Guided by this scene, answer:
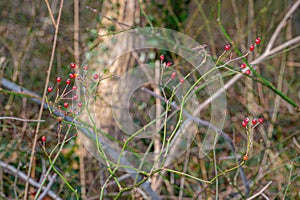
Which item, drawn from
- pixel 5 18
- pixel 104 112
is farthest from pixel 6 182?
pixel 5 18

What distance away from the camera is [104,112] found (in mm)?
3115

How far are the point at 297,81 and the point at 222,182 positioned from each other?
1.84 meters

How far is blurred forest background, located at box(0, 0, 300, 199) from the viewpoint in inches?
103

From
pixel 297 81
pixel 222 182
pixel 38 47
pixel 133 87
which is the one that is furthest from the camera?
pixel 297 81

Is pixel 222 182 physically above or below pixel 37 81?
below

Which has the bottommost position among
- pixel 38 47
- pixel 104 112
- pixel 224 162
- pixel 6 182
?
pixel 6 182

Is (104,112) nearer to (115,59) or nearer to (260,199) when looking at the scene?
(115,59)

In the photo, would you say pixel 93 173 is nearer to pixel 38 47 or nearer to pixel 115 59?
pixel 115 59

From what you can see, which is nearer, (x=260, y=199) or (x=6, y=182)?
(x=260, y=199)

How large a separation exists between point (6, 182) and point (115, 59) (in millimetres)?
1022

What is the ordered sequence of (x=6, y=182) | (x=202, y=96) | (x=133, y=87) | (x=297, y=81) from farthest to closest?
(x=297, y=81) → (x=202, y=96) → (x=6, y=182) → (x=133, y=87)

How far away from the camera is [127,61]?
3109 millimetres

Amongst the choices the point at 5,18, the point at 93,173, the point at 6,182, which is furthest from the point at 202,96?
the point at 5,18

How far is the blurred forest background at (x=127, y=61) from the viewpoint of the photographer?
261 centimetres
